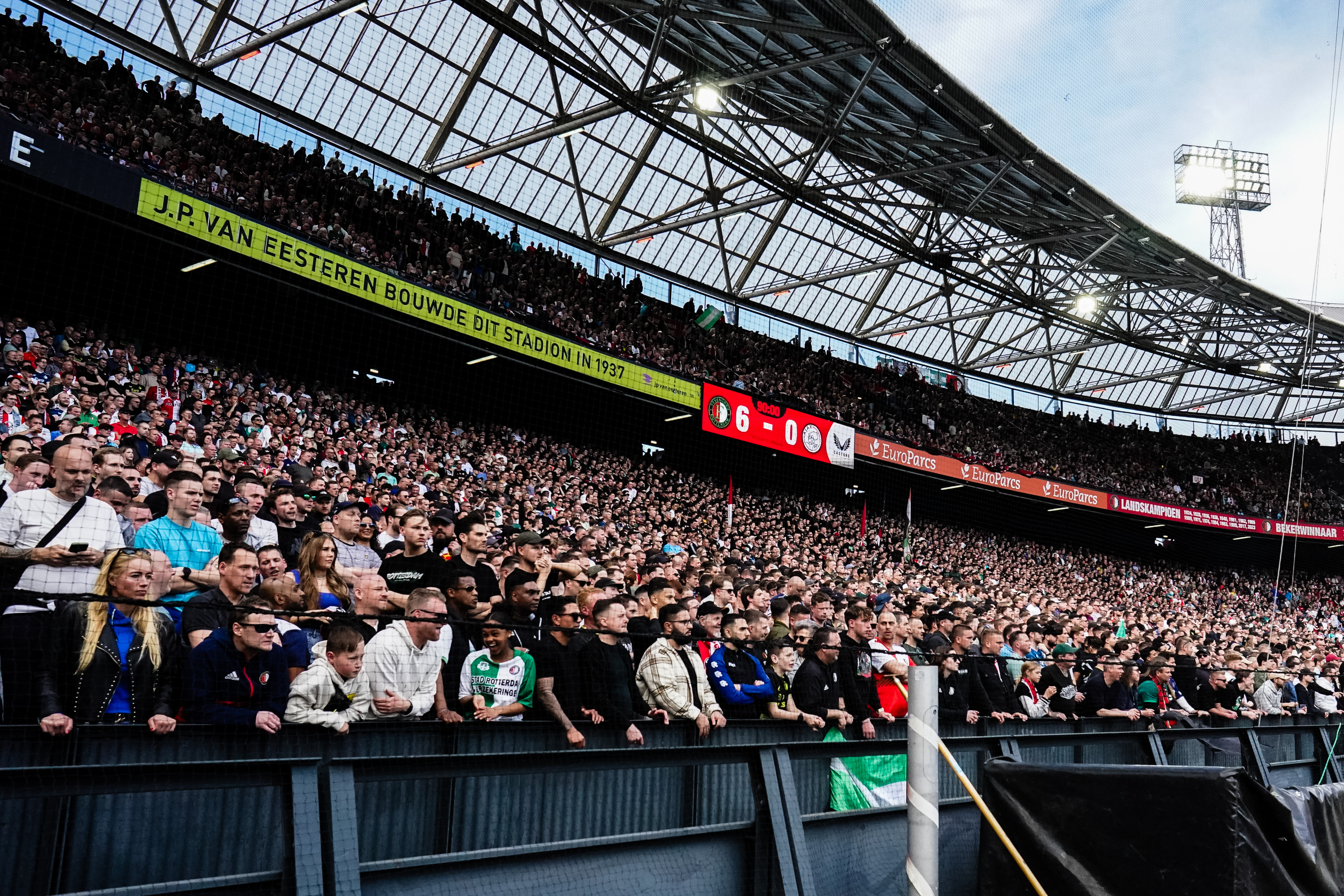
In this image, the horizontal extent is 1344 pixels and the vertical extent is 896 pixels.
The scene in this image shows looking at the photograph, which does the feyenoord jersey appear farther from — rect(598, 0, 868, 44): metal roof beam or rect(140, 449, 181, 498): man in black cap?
rect(598, 0, 868, 44): metal roof beam

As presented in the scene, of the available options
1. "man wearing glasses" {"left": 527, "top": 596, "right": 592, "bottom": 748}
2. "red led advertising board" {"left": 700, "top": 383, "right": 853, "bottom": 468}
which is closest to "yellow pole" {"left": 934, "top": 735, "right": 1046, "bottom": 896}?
"man wearing glasses" {"left": 527, "top": 596, "right": 592, "bottom": 748}

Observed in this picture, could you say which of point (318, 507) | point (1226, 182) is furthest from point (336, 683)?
point (1226, 182)

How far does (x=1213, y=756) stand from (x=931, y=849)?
656cm

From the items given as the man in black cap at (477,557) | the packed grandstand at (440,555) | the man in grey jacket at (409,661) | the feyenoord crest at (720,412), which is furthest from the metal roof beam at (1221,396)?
the man in grey jacket at (409,661)

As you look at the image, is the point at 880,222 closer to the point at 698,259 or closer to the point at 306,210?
A: the point at 698,259

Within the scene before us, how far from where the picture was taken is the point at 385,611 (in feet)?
17.9

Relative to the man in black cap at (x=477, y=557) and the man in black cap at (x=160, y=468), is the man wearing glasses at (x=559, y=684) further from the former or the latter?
the man in black cap at (x=160, y=468)

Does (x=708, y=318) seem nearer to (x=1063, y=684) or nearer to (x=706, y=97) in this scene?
(x=706, y=97)

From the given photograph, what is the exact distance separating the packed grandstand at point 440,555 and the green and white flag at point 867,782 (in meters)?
0.38

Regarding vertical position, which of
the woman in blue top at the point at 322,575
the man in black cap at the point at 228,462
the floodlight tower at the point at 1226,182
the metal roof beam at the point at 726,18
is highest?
the floodlight tower at the point at 1226,182

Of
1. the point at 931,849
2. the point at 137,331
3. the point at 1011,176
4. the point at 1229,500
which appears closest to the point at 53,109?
the point at 137,331

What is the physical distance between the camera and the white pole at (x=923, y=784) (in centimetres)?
341

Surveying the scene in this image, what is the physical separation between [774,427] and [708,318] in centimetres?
486

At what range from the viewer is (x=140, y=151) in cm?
1505
